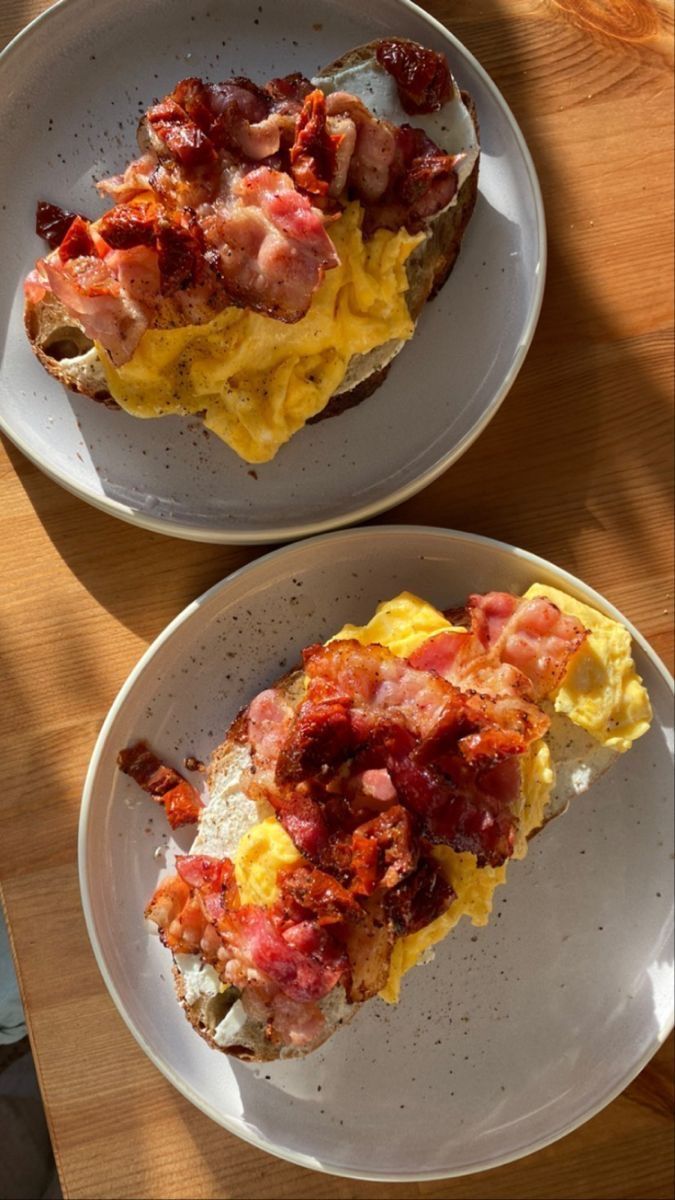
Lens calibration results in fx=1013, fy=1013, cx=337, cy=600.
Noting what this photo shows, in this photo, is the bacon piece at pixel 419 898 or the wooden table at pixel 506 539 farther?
the wooden table at pixel 506 539

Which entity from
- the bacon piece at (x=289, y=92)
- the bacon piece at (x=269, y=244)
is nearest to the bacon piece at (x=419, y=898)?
the bacon piece at (x=269, y=244)

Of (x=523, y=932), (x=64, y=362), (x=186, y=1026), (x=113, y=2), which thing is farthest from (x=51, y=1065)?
(x=113, y=2)

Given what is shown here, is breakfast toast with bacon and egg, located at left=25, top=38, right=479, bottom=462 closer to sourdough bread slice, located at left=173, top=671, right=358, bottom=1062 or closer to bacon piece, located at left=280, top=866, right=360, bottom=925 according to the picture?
sourdough bread slice, located at left=173, top=671, right=358, bottom=1062

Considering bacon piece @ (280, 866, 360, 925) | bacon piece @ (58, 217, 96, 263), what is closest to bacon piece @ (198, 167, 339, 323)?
bacon piece @ (58, 217, 96, 263)

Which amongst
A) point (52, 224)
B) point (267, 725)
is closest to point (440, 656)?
point (267, 725)

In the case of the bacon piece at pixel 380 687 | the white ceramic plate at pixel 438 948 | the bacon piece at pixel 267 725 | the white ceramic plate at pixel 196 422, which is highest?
the white ceramic plate at pixel 196 422

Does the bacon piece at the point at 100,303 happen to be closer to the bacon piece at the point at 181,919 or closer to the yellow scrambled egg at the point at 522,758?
the yellow scrambled egg at the point at 522,758

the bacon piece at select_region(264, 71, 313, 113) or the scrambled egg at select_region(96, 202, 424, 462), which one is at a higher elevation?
the bacon piece at select_region(264, 71, 313, 113)
